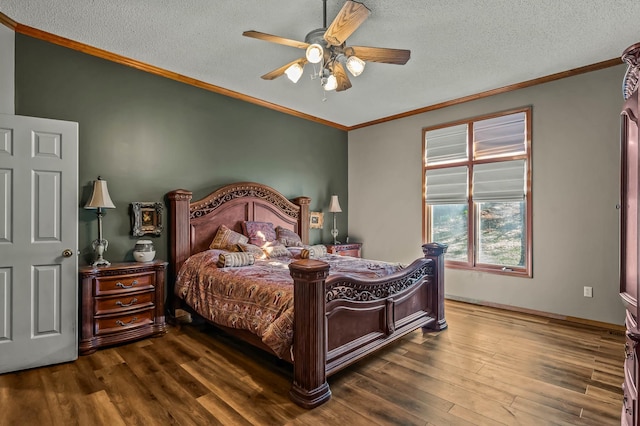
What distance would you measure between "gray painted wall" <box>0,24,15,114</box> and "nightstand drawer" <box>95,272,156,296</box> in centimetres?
169

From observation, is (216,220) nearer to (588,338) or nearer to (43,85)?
(43,85)

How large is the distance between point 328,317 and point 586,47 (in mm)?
3553

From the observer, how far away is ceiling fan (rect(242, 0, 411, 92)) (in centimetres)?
209

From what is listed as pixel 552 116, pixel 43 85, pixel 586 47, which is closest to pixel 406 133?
pixel 552 116

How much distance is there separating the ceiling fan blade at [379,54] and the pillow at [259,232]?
8.00ft

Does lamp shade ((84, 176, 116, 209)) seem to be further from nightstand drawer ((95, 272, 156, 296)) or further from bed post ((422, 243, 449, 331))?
bed post ((422, 243, 449, 331))

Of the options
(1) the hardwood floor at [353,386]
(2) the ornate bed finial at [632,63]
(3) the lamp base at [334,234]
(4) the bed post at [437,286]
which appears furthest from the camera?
(3) the lamp base at [334,234]

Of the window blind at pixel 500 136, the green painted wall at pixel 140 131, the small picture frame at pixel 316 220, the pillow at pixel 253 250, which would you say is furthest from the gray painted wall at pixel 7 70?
the window blind at pixel 500 136

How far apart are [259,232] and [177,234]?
3.20ft

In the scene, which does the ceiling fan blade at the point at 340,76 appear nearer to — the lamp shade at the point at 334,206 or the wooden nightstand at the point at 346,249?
the lamp shade at the point at 334,206

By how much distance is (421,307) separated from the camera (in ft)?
10.7

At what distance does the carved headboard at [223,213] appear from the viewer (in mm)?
3600

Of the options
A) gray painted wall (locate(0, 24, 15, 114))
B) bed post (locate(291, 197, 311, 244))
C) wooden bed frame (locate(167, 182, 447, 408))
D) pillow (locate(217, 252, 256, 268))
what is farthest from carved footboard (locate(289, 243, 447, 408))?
gray painted wall (locate(0, 24, 15, 114))

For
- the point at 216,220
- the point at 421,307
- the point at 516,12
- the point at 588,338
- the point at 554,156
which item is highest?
the point at 516,12
